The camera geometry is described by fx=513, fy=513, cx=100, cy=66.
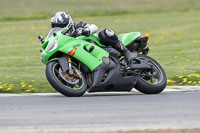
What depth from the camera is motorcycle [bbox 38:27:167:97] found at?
28.0 ft

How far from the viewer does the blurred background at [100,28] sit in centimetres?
1136

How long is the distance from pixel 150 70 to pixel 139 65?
0.27m

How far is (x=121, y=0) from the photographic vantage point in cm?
5159

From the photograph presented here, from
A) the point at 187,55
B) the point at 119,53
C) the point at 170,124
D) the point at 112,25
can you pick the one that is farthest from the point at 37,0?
the point at 170,124

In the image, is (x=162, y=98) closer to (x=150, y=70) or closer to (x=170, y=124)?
(x=150, y=70)

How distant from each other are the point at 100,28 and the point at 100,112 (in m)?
23.5

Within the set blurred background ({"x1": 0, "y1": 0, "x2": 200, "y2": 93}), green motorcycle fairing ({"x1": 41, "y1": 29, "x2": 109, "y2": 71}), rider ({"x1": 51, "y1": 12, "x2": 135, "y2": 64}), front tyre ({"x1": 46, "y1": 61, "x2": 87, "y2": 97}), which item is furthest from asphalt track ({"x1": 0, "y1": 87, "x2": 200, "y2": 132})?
blurred background ({"x1": 0, "y1": 0, "x2": 200, "y2": 93})

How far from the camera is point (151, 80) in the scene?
929 cm

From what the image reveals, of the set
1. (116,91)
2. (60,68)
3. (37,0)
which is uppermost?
(60,68)

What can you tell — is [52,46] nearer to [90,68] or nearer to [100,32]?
[90,68]

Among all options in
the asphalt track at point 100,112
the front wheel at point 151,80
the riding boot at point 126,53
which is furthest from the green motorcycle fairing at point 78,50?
the front wheel at point 151,80

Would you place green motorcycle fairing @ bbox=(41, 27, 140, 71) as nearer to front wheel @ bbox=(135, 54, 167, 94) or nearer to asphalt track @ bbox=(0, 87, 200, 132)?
asphalt track @ bbox=(0, 87, 200, 132)

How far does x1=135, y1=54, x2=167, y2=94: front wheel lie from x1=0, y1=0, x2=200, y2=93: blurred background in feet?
4.82

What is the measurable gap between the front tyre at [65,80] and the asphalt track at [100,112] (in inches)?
6.4
